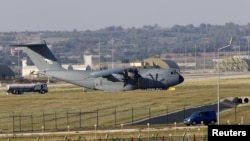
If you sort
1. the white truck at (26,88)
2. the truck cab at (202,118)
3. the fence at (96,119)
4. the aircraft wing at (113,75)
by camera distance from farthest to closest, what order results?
the white truck at (26,88) < the aircraft wing at (113,75) < the fence at (96,119) < the truck cab at (202,118)

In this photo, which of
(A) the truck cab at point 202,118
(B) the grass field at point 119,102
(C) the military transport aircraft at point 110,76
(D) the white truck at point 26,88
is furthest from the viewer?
(D) the white truck at point 26,88

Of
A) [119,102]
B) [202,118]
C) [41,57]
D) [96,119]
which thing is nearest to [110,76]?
[41,57]

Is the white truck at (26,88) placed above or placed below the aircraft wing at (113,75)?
below

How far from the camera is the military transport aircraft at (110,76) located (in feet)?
409

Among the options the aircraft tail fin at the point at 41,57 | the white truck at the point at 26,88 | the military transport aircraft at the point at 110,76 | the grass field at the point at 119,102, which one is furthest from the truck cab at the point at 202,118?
the white truck at the point at 26,88

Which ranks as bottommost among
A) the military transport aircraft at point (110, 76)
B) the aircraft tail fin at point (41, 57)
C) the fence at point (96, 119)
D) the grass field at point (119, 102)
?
the fence at point (96, 119)

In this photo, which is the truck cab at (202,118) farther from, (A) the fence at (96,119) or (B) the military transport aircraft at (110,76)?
(B) the military transport aircraft at (110,76)

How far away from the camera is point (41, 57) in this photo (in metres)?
129

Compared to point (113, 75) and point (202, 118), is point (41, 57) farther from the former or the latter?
point (202, 118)

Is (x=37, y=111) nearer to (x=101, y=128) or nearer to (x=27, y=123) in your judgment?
(x=27, y=123)

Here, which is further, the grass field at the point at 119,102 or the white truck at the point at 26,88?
the white truck at the point at 26,88

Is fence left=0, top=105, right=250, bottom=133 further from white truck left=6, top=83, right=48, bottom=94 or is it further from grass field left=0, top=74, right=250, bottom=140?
white truck left=6, top=83, right=48, bottom=94

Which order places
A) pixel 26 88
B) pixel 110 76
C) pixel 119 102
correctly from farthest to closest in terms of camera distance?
pixel 26 88
pixel 110 76
pixel 119 102

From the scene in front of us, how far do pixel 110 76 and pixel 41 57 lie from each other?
1067 centimetres
